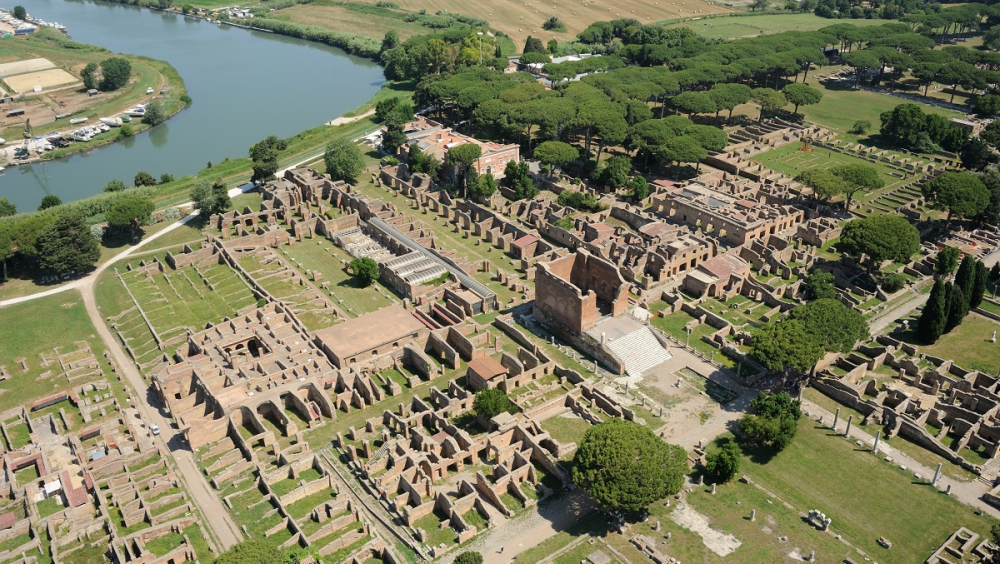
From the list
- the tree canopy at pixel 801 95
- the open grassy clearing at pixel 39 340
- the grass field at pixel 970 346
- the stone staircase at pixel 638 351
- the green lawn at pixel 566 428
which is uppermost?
the tree canopy at pixel 801 95

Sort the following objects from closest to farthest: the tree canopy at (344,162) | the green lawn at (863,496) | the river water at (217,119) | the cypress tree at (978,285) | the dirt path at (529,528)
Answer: the dirt path at (529,528), the green lawn at (863,496), the cypress tree at (978,285), the tree canopy at (344,162), the river water at (217,119)

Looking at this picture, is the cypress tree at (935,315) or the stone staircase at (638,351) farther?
the cypress tree at (935,315)

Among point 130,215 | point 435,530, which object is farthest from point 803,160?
point 130,215

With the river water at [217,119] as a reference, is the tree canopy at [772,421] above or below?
above

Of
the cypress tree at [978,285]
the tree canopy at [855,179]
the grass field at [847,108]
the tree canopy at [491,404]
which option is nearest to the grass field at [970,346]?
the cypress tree at [978,285]

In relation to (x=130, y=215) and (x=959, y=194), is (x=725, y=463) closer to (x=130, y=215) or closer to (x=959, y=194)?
(x=959, y=194)

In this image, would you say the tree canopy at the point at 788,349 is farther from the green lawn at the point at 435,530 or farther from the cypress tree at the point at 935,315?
the green lawn at the point at 435,530

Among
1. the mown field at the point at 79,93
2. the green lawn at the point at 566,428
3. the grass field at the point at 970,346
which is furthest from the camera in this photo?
the mown field at the point at 79,93

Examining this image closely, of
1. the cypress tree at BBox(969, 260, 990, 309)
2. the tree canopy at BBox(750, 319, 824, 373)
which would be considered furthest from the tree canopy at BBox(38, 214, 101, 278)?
the cypress tree at BBox(969, 260, 990, 309)
